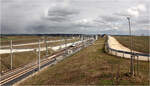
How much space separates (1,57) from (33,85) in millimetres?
36386

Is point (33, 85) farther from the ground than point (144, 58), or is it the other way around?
point (144, 58)

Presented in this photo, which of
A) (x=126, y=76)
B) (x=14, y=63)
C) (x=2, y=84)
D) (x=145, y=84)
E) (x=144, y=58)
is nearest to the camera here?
(x=145, y=84)

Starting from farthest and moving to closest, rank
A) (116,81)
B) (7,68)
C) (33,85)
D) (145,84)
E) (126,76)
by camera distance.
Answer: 1. (7,68)
2. (33,85)
3. (126,76)
4. (116,81)
5. (145,84)

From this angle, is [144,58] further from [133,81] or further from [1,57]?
[1,57]

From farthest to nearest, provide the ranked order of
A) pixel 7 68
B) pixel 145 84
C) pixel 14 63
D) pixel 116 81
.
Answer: pixel 14 63, pixel 7 68, pixel 116 81, pixel 145 84

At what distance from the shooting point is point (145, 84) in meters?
21.6

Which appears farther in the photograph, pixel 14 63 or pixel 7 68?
pixel 14 63

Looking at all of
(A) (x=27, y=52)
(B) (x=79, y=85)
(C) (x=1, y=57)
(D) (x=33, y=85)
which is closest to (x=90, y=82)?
(B) (x=79, y=85)

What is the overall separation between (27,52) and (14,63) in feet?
59.5

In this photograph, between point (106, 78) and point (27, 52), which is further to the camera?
point (27, 52)

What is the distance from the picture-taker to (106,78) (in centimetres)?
2548

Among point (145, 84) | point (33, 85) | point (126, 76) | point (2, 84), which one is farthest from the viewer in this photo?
point (2, 84)

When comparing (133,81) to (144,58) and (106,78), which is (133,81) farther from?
(144,58)

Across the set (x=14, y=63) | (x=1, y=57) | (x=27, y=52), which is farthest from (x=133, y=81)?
(x=27, y=52)
